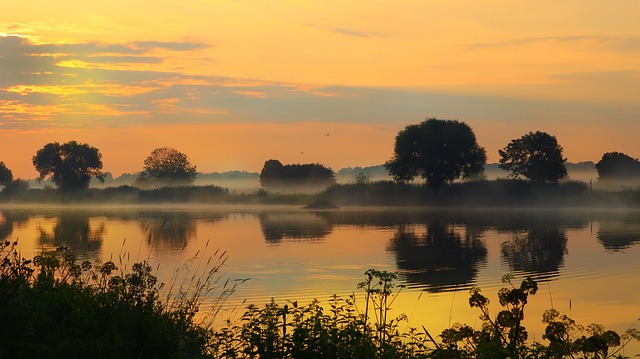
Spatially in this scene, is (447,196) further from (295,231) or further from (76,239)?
(76,239)

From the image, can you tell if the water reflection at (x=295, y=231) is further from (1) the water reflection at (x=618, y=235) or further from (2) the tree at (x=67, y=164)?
(2) the tree at (x=67, y=164)

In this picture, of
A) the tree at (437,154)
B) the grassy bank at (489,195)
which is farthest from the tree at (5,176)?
the tree at (437,154)

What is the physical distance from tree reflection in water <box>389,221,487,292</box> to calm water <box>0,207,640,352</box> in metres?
0.04

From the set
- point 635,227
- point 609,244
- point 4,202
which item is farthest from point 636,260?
point 4,202

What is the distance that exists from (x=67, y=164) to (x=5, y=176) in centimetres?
1910

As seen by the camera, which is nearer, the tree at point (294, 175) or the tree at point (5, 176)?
the tree at point (294, 175)

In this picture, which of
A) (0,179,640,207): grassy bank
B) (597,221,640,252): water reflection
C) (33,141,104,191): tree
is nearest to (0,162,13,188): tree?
(33,141,104,191): tree

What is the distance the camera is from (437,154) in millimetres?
102250

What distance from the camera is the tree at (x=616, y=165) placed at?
120 m

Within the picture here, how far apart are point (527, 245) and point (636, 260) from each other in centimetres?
886

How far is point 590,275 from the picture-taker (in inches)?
1117

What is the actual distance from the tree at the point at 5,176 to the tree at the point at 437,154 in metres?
89.9

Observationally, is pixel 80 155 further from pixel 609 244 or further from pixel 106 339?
pixel 106 339

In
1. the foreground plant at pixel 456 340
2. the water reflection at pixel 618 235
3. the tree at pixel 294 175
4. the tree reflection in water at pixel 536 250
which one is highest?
the tree at pixel 294 175
